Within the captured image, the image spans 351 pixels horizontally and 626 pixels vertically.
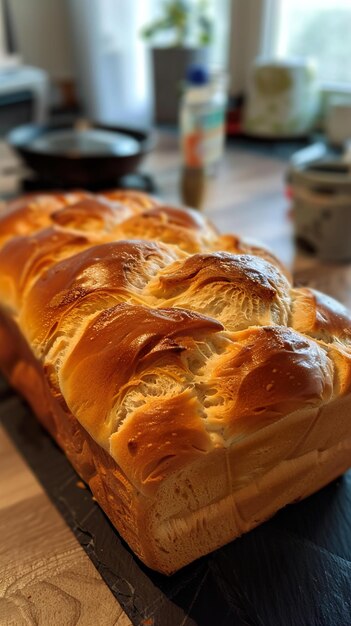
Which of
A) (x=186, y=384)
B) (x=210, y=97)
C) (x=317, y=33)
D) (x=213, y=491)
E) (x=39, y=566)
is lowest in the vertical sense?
(x=39, y=566)

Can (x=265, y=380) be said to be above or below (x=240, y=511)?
above

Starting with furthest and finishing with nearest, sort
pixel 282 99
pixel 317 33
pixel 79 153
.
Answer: pixel 317 33 < pixel 282 99 < pixel 79 153

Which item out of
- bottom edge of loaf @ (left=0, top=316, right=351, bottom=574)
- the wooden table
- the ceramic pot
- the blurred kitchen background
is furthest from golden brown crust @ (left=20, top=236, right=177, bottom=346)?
the ceramic pot

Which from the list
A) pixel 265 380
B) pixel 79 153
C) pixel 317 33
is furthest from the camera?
pixel 317 33

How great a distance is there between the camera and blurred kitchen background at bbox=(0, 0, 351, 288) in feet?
5.28

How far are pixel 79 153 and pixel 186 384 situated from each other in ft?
4.04

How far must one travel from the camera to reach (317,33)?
2.67 metres

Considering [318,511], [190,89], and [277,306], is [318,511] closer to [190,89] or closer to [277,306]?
[277,306]

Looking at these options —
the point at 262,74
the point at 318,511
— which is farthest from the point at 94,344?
the point at 262,74

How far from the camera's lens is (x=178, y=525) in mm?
664

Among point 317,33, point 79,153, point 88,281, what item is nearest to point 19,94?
point 79,153

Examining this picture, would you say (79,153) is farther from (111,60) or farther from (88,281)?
(111,60)

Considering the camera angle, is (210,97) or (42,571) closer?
(42,571)

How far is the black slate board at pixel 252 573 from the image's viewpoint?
0.66m
